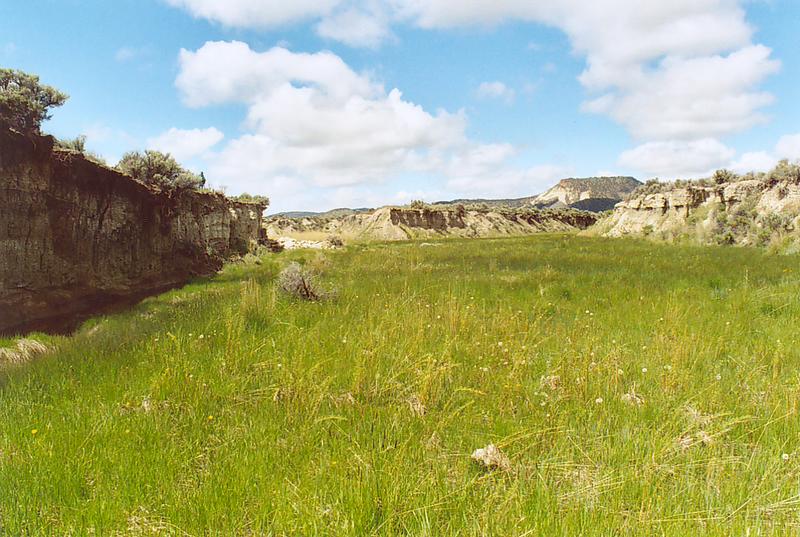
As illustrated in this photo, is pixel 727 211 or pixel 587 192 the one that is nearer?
pixel 727 211

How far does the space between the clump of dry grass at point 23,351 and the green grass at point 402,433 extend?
1938 mm

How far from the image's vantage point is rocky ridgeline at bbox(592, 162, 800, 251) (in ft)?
70.5

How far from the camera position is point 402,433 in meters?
2.78

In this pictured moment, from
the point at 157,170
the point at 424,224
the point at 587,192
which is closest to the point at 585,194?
the point at 587,192

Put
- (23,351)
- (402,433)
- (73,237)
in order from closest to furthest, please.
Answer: (402,433) → (23,351) → (73,237)

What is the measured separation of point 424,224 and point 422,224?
46cm

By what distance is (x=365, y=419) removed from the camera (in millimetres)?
2961

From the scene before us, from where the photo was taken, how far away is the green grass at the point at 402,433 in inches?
78.4

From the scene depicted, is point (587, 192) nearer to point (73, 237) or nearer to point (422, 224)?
point (422, 224)

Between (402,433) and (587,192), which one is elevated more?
(587,192)

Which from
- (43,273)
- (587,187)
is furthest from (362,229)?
(587,187)

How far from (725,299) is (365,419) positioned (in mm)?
7849

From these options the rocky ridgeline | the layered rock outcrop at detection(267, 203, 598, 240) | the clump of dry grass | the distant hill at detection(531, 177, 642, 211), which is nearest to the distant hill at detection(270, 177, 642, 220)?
the distant hill at detection(531, 177, 642, 211)

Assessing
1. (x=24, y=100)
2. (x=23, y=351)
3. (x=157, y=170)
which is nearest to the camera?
(x=23, y=351)
